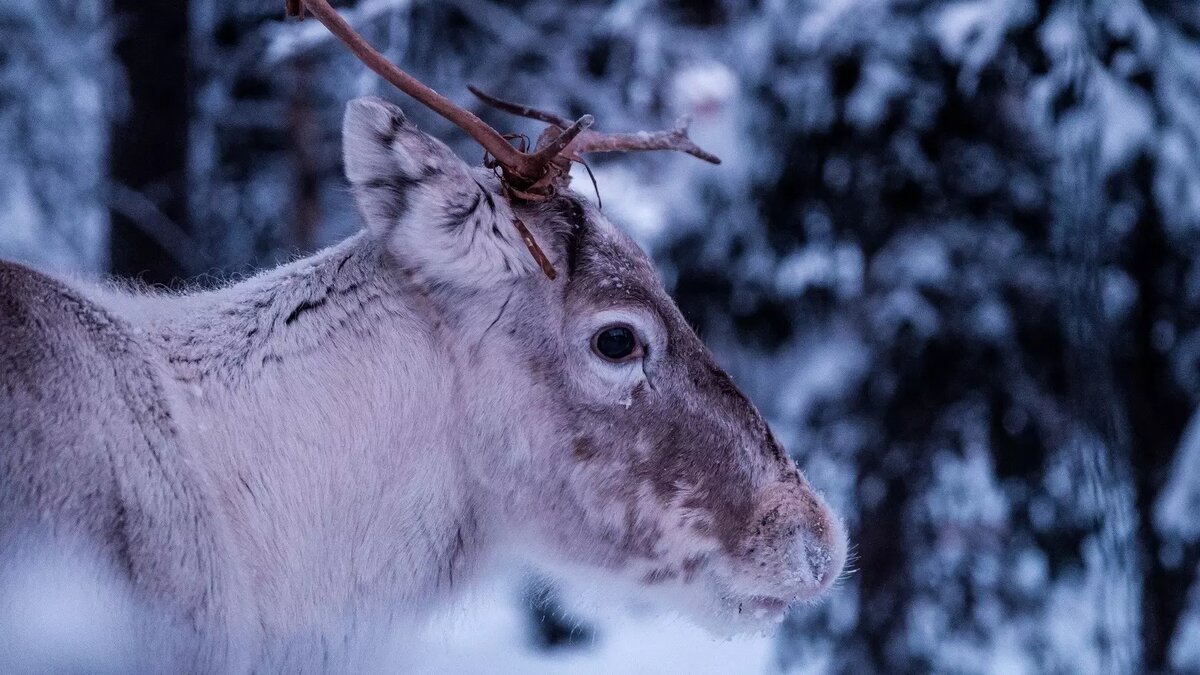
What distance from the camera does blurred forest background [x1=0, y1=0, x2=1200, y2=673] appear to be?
189 inches

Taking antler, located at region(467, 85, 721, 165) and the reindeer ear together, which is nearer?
the reindeer ear

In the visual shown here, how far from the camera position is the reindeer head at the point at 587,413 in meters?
2.51

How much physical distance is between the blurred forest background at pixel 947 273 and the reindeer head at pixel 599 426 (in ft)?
7.29

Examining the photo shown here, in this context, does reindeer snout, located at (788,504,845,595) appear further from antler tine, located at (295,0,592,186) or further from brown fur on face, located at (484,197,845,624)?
antler tine, located at (295,0,592,186)

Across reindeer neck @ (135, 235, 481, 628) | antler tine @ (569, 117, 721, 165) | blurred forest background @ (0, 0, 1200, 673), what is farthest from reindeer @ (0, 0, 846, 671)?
blurred forest background @ (0, 0, 1200, 673)

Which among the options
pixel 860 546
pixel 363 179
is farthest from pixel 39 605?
pixel 860 546

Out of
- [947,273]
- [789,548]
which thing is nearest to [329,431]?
[789,548]

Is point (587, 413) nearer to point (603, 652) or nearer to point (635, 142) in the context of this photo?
point (635, 142)

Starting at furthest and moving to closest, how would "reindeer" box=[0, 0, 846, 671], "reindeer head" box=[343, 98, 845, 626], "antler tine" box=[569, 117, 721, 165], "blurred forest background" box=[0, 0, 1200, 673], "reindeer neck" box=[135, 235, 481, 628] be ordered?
1. "blurred forest background" box=[0, 0, 1200, 673]
2. "antler tine" box=[569, 117, 721, 165]
3. "reindeer head" box=[343, 98, 845, 626]
4. "reindeer neck" box=[135, 235, 481, 628]
5. "reindeer" box=[0, 0, 846, 671]

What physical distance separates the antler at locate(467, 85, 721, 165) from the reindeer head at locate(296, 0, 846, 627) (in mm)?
154

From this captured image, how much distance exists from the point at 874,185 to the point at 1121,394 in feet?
4.96

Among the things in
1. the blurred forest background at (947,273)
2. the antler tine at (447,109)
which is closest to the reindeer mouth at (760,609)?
the antler tine at (447,109)

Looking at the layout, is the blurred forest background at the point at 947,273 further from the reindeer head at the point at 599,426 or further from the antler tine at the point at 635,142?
the reindeer head at the point at 599,426

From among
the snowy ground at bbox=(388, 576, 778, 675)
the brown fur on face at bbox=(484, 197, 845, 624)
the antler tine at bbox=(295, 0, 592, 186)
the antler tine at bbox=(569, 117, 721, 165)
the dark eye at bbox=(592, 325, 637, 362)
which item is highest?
the antler tine at bbox=(295, 0, 592, 186)
